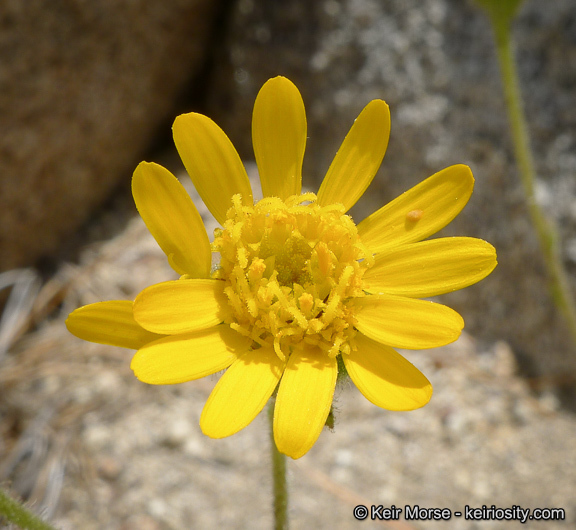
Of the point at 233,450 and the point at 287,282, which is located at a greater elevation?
the point at 287,282

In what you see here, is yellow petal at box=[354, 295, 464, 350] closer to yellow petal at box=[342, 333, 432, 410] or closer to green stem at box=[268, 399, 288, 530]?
yellow petal at box=[342, 333, 432, 410]

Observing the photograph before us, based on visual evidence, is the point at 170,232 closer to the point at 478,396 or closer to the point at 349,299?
the point at 349,299

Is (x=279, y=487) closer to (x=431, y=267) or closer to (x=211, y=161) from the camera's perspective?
(x=431, y=267)

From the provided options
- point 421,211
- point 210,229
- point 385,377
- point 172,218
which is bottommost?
point 210,229

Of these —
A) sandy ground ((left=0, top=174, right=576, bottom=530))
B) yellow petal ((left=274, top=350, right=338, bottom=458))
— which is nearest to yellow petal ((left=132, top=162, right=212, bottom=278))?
yellow petal ((left=274, top=350, right=338, bottom=458))

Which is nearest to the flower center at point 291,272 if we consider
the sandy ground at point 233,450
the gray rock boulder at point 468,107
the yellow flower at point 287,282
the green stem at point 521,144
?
the yellow flower at point 287,282

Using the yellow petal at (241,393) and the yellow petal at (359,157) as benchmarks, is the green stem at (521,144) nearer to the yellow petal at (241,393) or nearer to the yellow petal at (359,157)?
the yellow petal at (359,157)

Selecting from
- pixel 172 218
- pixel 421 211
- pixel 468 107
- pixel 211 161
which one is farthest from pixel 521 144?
pixel 172 218
